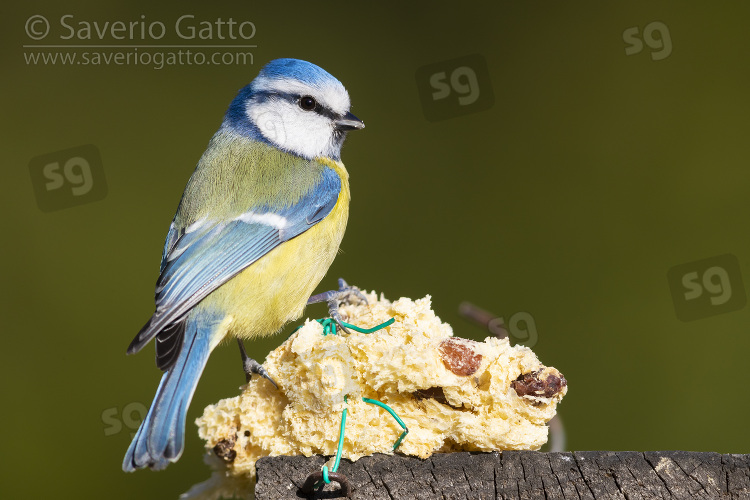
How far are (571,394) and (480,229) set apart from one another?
2.59ft

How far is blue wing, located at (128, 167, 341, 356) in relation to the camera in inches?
71.9

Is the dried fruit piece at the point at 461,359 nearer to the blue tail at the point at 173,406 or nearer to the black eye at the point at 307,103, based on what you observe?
the blue tail at the point at 173,406

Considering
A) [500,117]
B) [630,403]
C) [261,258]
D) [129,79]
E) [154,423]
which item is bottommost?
[630,403]

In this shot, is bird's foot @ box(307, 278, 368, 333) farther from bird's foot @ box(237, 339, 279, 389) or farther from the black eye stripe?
the black eye stripe

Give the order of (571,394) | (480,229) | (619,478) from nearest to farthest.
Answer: (619,478) → (571,394) → (480,229)

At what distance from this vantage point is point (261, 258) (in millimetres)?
2008

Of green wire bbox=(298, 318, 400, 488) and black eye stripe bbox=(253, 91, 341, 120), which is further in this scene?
black eye stripe bbox=(253, 91, 341, 120)

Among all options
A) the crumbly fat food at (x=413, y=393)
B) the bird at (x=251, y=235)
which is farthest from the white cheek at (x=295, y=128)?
the crumbly fat food at (x=413, y=393)

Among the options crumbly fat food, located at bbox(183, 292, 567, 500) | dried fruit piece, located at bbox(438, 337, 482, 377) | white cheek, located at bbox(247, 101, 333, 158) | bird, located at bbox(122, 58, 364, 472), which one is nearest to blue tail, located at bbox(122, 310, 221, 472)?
bird, located at bbox(122, 58, 364, 472)

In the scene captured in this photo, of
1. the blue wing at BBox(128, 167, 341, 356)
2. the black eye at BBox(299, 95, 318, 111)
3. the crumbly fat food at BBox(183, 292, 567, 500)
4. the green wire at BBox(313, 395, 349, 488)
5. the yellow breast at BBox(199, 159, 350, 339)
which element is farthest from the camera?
the black eye at BBox(299, 95, 318, 111)

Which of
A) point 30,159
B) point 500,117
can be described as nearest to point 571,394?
point 500,117

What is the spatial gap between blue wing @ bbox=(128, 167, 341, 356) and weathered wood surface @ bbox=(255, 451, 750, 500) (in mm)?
510

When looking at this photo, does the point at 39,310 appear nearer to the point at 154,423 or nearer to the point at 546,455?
the point at 154,423

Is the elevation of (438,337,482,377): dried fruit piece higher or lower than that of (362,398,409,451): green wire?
higher
